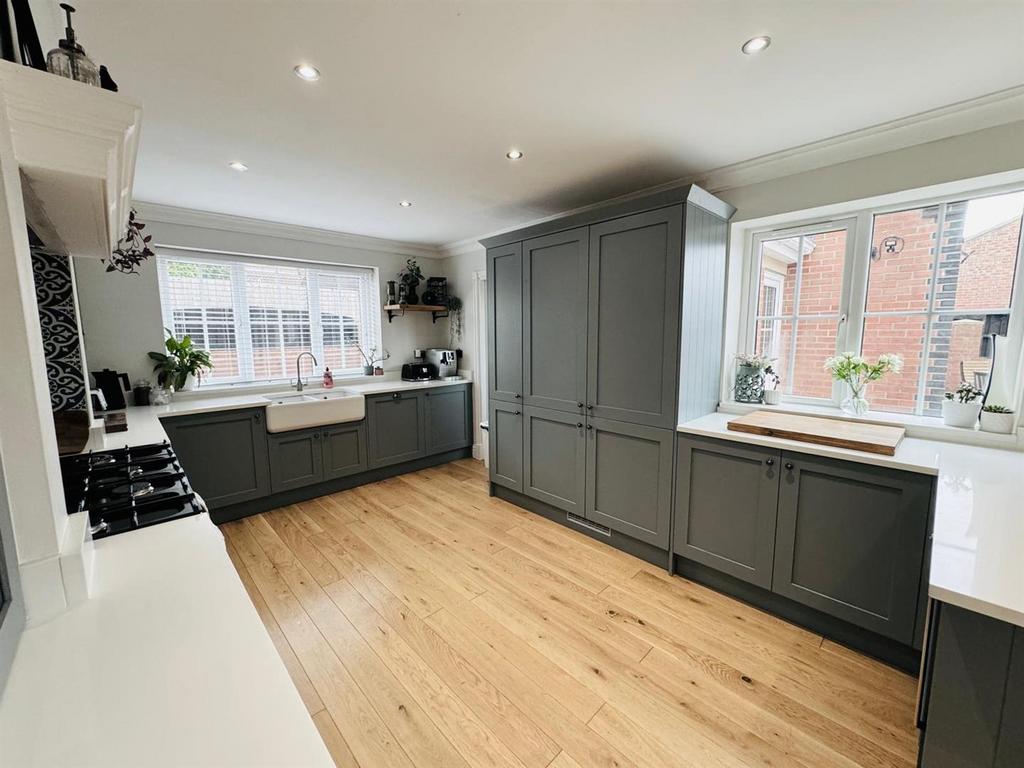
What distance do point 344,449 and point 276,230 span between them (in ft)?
6.69

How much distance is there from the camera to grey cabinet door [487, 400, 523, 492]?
3330 mm

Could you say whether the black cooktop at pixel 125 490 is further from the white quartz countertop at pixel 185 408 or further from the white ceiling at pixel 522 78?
the white ceiling at pixel 522 78

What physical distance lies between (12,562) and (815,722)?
2.38 meters

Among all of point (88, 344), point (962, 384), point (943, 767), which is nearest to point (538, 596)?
point (943, 767)

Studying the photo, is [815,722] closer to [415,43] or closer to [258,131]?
[415,43]

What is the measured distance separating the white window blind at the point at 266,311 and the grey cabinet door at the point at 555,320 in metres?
2.11

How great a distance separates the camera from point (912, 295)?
2.23 metres

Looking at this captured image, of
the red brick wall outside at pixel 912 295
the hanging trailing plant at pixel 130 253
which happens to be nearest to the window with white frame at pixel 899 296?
the red brick wall outside at pixel 912 295

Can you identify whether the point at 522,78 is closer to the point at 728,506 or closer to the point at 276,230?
the point at 728,506

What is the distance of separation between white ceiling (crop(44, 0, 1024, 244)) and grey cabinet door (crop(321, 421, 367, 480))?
203 cm

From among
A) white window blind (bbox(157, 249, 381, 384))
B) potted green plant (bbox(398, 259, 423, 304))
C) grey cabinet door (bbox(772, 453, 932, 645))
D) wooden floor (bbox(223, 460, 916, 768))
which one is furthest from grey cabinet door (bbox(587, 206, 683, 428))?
white window blind (bbox(157, 249, 381, 384))

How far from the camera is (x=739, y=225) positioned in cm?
261

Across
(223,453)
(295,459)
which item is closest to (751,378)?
(295,459)

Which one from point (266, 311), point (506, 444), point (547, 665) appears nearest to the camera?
point (547, 665)
